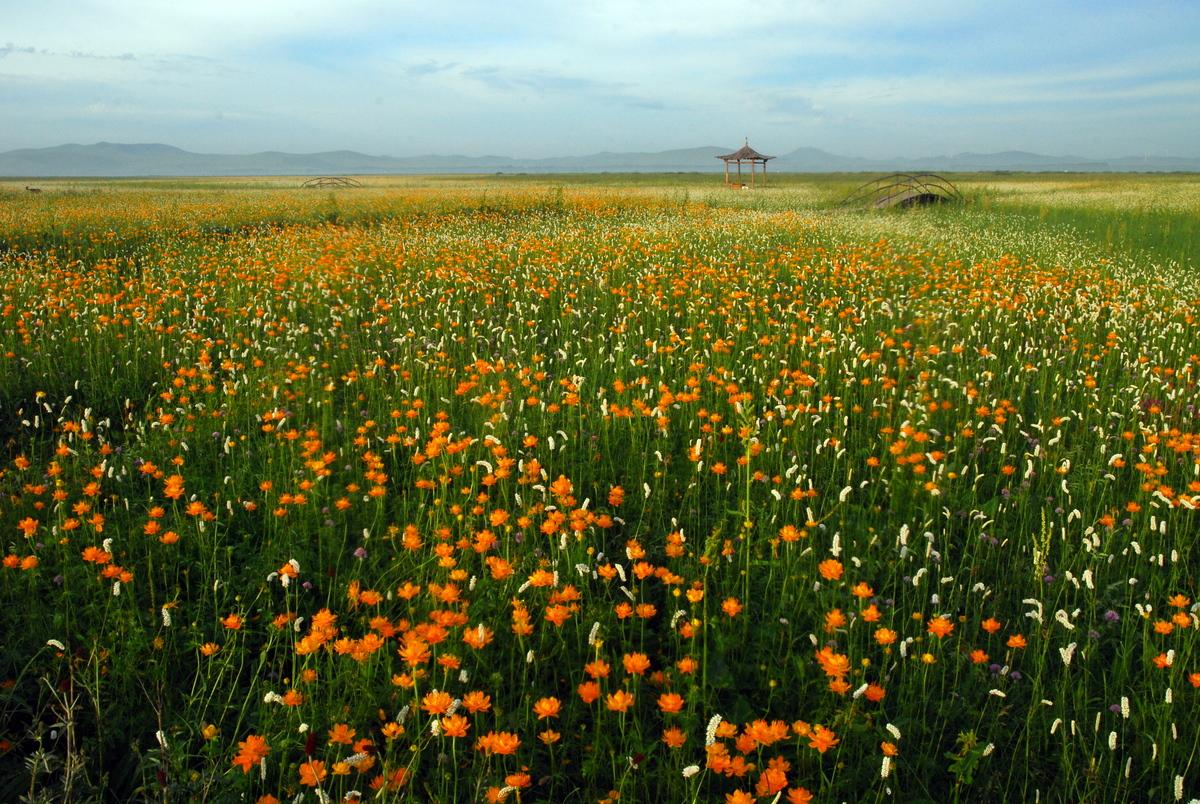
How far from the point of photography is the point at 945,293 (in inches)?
318

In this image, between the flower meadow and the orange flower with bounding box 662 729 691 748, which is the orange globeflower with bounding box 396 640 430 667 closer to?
the flower meadow

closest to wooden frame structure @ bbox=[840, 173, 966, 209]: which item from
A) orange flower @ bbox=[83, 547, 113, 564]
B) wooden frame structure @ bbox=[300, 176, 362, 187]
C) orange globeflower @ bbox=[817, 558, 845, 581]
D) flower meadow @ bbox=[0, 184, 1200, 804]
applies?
flower meadow @ bbox=[0, 184, 1200, 804]

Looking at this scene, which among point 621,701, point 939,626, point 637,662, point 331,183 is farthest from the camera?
point 331,183

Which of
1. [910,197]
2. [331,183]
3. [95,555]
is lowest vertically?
[95,555]

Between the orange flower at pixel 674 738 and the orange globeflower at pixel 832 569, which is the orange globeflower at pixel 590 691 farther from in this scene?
the orange globeflower at pixel 832 569

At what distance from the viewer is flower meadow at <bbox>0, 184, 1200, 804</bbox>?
6.93 feet

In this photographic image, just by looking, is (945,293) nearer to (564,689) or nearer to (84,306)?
(564,689)

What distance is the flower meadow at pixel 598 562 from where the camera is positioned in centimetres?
211

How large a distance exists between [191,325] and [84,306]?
123cm

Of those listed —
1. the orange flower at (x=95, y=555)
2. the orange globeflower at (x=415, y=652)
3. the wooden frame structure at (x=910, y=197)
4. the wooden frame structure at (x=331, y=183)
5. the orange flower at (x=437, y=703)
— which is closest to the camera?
the orange flower at (x=437, y=703)

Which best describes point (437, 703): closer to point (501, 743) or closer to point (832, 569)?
point (501, 743)

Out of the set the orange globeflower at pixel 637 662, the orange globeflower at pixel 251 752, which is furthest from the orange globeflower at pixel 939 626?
the orange globeflower at pixel 251 752

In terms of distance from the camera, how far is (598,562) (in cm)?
273

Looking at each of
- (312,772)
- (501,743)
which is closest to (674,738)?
(501,743)
